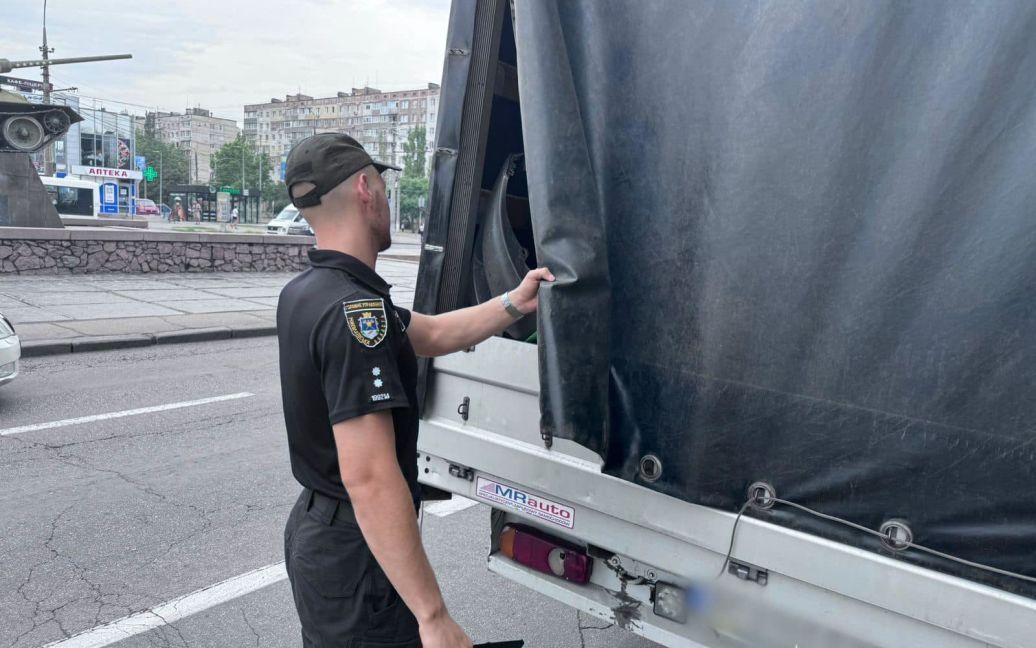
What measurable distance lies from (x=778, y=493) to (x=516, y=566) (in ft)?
3.83

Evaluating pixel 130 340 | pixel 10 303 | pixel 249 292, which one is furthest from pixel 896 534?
pixel 249 292

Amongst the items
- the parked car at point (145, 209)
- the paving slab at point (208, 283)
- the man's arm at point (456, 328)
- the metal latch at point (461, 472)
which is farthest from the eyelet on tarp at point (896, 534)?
the parked car at point (145, 209)

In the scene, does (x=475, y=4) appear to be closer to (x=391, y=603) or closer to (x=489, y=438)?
(x=489, y=438)

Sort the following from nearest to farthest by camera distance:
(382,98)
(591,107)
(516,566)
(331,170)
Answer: (331,170) → (591,107) → (516,566) → (382,98)

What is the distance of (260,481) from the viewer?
530cm

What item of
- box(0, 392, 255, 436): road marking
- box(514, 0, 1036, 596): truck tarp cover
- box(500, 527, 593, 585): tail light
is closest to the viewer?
box(514, 0, 1036, 596): truck tarp cover

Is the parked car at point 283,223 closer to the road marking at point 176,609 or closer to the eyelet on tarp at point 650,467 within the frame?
the road marking at point 176,609

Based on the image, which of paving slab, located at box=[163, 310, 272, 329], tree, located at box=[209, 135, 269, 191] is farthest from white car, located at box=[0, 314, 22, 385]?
tree, located at box=[209, 135, 269, 191]

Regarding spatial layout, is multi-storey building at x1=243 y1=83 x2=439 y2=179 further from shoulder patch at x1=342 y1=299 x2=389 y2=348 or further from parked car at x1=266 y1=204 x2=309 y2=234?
shoulder patch at x1=342 y1=299 x2=389 y2=348

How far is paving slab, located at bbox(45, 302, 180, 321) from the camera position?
11.0 metres

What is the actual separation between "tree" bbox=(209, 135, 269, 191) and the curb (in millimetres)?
79251

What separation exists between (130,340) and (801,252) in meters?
9.52

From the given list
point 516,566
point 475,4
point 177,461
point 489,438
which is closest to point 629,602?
point 516,566

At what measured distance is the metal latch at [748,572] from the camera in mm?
2133
